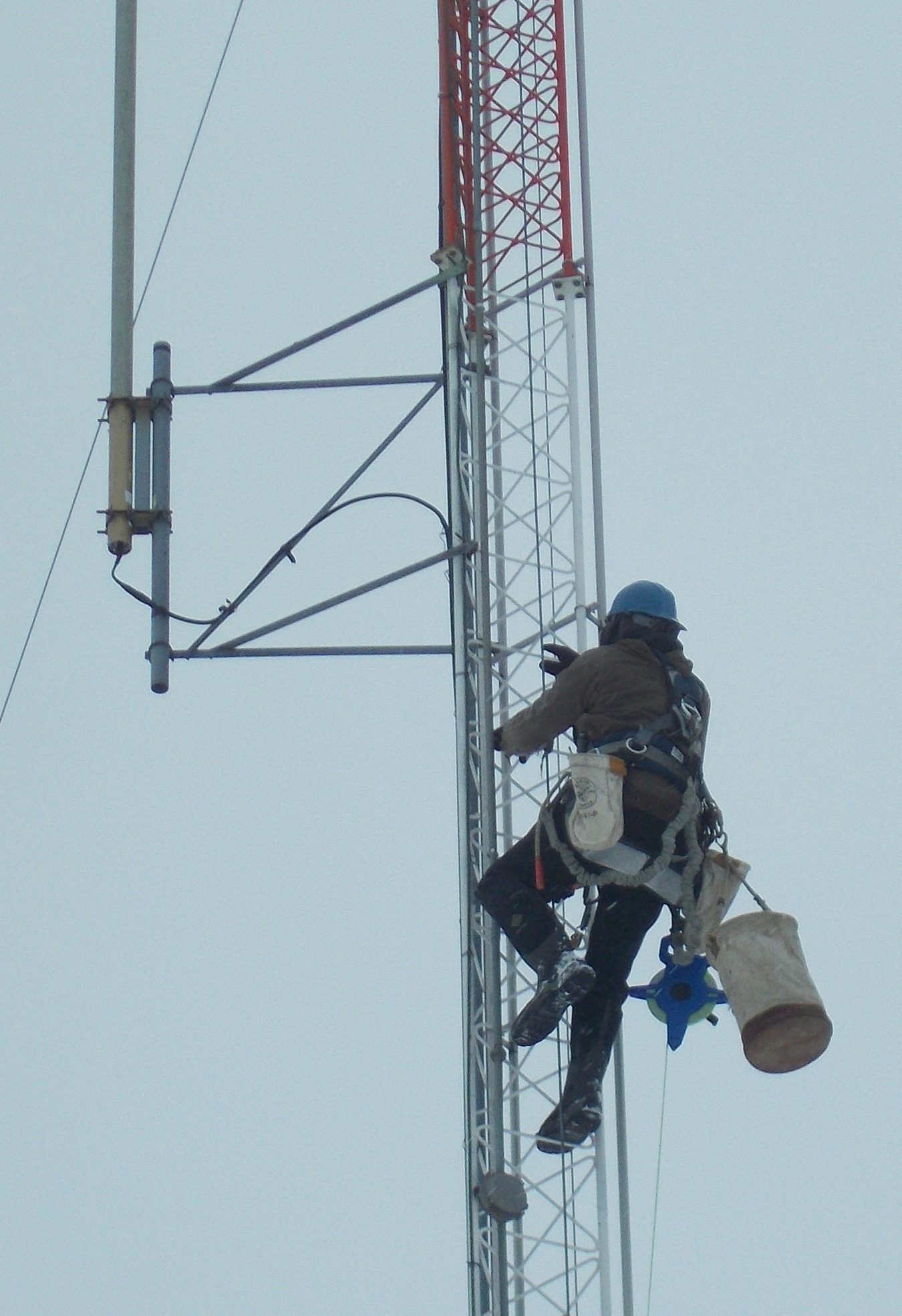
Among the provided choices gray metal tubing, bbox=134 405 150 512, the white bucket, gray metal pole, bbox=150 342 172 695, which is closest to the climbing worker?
the white bucket

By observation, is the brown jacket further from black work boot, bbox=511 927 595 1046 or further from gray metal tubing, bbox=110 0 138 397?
gray metal tubing, bbox=110 0 138 397

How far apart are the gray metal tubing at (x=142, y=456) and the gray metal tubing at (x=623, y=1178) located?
3474 mm

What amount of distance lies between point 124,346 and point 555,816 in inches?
132

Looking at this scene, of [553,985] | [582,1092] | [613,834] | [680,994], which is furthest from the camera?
[680,994]

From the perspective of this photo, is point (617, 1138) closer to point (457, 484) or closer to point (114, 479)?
point (457, 484)

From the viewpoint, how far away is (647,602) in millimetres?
11703

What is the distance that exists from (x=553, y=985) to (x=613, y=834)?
710mm

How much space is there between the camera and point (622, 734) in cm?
1141

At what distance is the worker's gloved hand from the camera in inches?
461

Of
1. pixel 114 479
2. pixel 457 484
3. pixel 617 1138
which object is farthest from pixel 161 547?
pixel 617 1138

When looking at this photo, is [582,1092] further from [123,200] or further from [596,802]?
[123,200]

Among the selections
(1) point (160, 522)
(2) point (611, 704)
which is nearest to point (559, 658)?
(2) point (611, 704)

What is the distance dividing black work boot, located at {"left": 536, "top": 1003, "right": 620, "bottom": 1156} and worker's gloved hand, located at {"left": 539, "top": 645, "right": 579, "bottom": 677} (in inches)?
59.4

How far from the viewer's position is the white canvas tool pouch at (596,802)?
11195 mm
